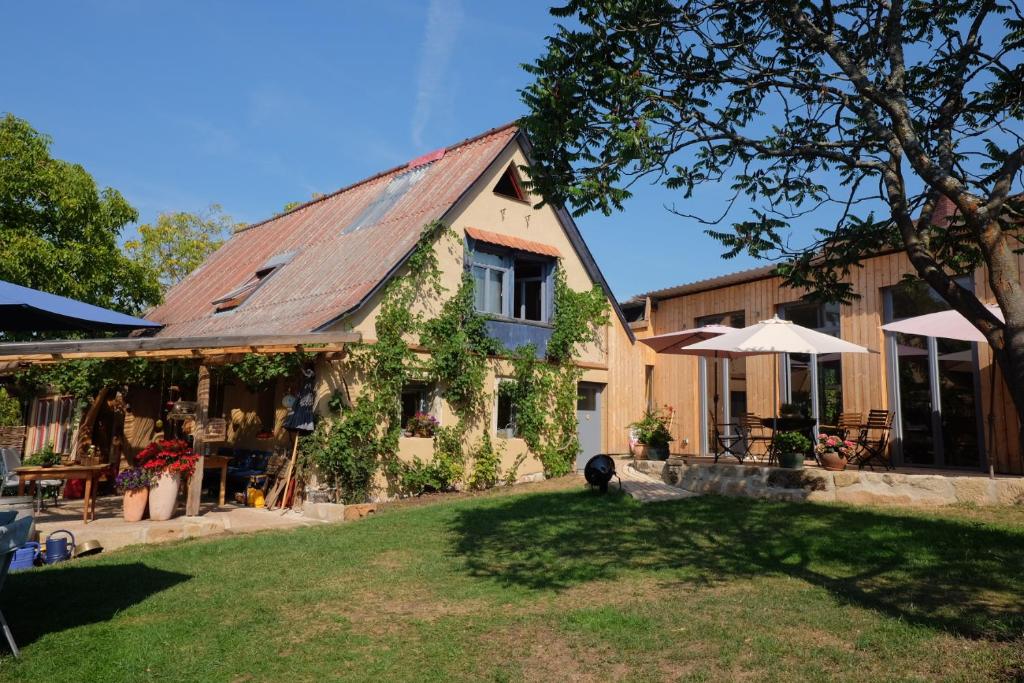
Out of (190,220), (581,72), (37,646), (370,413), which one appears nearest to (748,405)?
(370,413)

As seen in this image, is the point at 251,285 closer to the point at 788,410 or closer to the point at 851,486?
the point at 788,410

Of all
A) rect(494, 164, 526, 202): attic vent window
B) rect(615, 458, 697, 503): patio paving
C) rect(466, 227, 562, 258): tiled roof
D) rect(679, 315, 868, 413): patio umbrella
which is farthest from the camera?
rect(494, 164, 526, 202): attic vent window

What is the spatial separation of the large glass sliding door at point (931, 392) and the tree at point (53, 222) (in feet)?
59.8

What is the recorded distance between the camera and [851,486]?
9.67m

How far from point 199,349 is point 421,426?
4.00 meters

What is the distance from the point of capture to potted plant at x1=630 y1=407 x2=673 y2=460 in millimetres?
13023

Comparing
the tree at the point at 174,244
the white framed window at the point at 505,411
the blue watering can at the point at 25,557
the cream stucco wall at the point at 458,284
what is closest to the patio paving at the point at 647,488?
the cream stucco wall at the point at 458,284

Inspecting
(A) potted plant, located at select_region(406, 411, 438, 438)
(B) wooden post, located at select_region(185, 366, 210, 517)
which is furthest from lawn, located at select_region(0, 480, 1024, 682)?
(A) potted plant, located at select_region(406, 411, 438, 438)

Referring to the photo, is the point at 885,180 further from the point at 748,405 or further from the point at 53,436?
the point at 53,436

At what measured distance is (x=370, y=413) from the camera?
1177cm

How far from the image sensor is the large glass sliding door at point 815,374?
13156 millimetres

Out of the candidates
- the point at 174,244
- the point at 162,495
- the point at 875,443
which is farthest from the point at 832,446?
the point at 174,244

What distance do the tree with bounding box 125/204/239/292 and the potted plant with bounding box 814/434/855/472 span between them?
29.3 meters

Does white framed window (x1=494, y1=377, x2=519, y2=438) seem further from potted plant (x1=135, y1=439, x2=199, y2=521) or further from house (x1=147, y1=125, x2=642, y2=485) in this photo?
potted plant (x1=135, y1=439, x2=199, y2=521)
